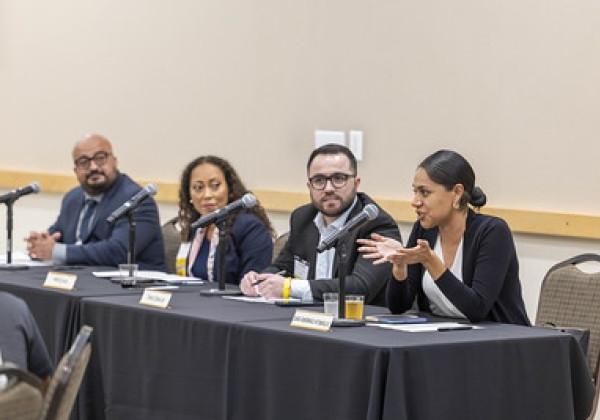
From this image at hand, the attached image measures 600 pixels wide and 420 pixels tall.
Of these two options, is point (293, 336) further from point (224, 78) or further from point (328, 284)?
point (224, 78)

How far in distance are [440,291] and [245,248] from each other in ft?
4.59

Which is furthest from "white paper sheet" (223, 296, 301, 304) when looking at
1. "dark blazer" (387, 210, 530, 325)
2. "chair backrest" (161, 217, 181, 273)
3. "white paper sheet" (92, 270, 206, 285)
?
"chair backrest" (161, 217, 181, 273)

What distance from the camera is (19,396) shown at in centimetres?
227

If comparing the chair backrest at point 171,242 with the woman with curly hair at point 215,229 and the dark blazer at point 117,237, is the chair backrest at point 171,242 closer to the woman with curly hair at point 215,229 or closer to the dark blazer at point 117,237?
the dark blazer at point 117,237

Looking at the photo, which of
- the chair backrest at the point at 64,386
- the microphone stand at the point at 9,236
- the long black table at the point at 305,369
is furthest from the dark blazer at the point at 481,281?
the microphone stand at the point at 9,236

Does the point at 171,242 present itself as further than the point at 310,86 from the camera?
No

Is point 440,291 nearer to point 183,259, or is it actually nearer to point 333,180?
point 333,180

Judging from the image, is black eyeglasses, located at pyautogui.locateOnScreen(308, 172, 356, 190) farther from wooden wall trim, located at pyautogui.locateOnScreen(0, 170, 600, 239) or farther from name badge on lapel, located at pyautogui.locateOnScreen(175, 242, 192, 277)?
wooden wall trim, located at pyautogui.locateOnScreen(0, 170, 600, 239)

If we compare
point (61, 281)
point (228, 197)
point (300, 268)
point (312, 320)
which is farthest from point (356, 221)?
point (228, 197)

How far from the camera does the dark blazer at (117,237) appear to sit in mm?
5926

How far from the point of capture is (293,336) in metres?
3.79

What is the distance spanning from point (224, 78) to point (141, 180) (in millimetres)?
940

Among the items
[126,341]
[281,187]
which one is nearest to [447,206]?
[126,341]

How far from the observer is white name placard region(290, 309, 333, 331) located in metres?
3.79
